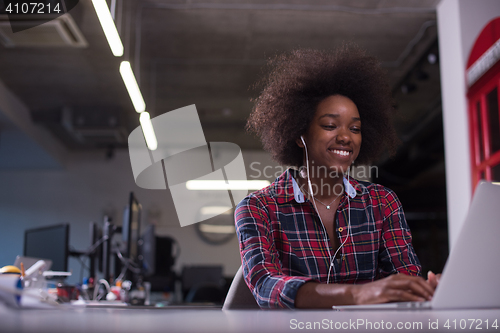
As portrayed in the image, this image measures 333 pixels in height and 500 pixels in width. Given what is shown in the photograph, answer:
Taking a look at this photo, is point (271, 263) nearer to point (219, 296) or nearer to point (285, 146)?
point (285, 146)

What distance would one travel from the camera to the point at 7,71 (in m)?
5.34

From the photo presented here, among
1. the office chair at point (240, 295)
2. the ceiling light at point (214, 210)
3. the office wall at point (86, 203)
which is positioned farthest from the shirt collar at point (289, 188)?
the ceiling light at point (214, 210)

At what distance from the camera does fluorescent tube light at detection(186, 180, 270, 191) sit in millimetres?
7508

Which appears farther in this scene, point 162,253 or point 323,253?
point 162,253

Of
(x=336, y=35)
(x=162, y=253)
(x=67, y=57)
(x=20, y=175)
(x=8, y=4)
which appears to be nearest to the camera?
(x=8, y=4)

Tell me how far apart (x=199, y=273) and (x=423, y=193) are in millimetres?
5755

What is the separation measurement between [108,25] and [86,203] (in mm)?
5853

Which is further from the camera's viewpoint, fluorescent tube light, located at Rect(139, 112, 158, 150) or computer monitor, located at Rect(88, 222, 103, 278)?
fluorescent tube light, located at Rect(139, 112, 158, 150)

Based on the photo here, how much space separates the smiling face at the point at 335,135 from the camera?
1.51 metres

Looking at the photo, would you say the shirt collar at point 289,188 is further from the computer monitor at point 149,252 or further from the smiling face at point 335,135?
the computer monitor at point 149,252

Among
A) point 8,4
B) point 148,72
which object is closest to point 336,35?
point 148,72

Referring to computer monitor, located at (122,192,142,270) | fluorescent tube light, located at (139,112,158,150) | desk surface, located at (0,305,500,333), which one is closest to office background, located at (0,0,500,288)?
fluorescent tube light, located at (139,112,158,150)

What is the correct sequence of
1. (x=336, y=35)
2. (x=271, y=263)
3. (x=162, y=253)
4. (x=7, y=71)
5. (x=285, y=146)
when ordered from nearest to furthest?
(x=271, y=263)
(x=285, y=146)
(x=336, y=35)
(x=7, y=71)
(x=162, y=253)

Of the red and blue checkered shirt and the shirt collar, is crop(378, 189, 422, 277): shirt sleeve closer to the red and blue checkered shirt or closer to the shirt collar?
the red and blue checkered shirt
